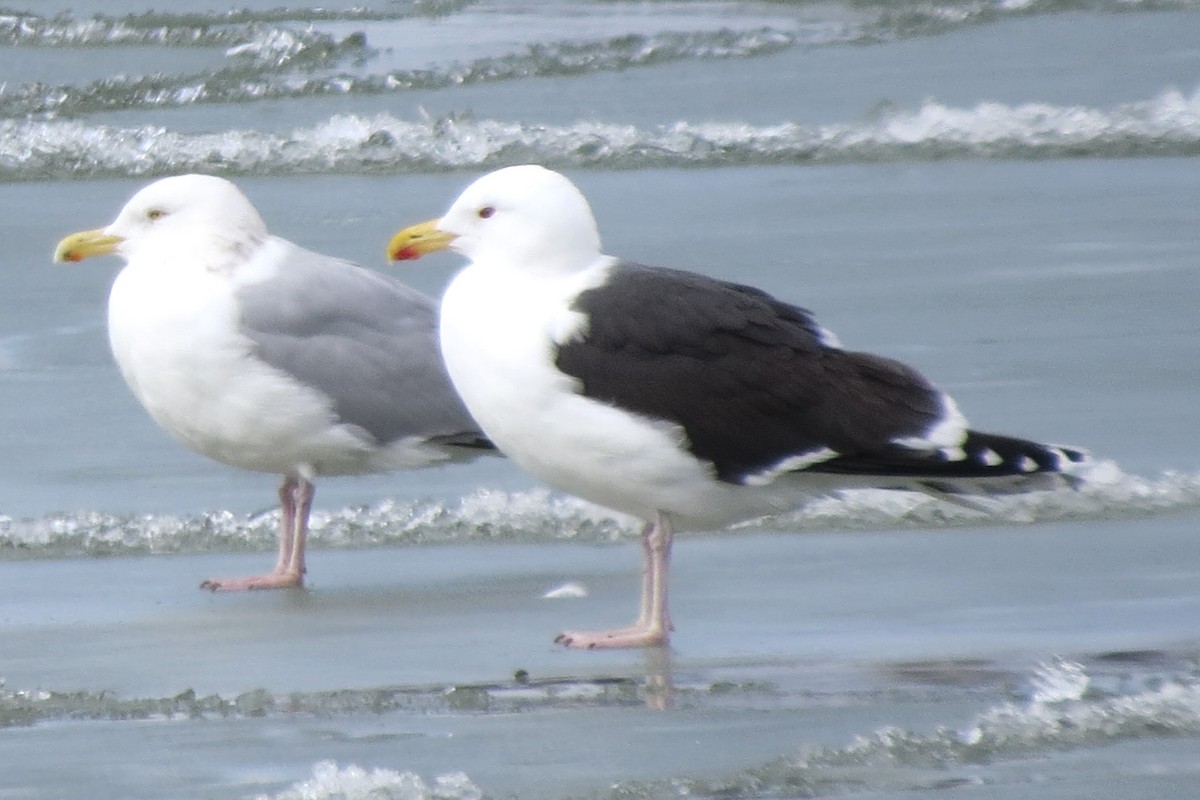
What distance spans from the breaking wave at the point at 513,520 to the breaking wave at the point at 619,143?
4.45 metres

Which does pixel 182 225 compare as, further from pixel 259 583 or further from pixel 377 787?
pixel 377 787

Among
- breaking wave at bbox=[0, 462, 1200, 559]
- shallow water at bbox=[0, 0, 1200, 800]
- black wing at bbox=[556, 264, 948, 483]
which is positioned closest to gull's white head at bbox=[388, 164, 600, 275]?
black wing at bbox=[556, 264, 948, 483]

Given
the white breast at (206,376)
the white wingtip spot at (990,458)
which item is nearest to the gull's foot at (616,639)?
the white wingtip spot at (990,458)

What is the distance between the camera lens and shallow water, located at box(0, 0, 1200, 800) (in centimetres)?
418

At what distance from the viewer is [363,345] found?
626 centimetres

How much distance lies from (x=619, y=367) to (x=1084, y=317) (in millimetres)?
3538

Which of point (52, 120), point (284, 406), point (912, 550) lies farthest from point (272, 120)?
point (912, 550)

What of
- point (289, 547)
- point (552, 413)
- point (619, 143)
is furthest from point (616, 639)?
point (619, 143)

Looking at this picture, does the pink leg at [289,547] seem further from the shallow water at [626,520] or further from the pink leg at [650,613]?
the pink leg at [650,613]

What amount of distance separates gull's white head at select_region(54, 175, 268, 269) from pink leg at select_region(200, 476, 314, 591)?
25.5 inches

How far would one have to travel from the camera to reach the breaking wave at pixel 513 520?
6.19 metres

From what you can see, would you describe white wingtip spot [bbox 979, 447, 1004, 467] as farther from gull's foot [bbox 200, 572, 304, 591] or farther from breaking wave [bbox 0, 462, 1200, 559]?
gull's foot [bbox 200, 572, 304, 591]

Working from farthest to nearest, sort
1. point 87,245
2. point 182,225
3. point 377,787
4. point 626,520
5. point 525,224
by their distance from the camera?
point 626,520
point 87,245
point 182,225
point 525,224
point 377,787

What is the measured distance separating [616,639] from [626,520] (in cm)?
153
